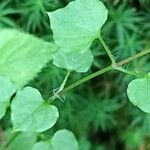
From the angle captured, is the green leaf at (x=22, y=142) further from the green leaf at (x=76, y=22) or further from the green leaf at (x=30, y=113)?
the green leaf at (x=76, y=22)

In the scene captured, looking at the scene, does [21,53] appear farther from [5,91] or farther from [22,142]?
[22,142]

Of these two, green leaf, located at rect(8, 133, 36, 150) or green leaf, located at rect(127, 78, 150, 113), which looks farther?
green leaf, located at rect(8, 133, 36, 150)

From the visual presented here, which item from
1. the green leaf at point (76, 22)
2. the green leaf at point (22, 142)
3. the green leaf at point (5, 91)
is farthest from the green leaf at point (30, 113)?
the green leaf at point (22, 142)

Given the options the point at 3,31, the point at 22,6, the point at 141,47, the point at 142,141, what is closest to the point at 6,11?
the point at 22,6

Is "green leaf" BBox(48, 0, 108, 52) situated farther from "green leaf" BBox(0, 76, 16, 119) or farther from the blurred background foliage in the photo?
the blurred background foliage

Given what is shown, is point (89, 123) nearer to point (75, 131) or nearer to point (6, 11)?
point (75, 131)

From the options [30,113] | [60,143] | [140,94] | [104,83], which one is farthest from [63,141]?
[104,83]

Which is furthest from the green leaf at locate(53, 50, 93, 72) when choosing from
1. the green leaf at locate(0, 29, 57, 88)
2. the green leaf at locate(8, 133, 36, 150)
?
the green leaf at locate(8, 133, 36, 150)
